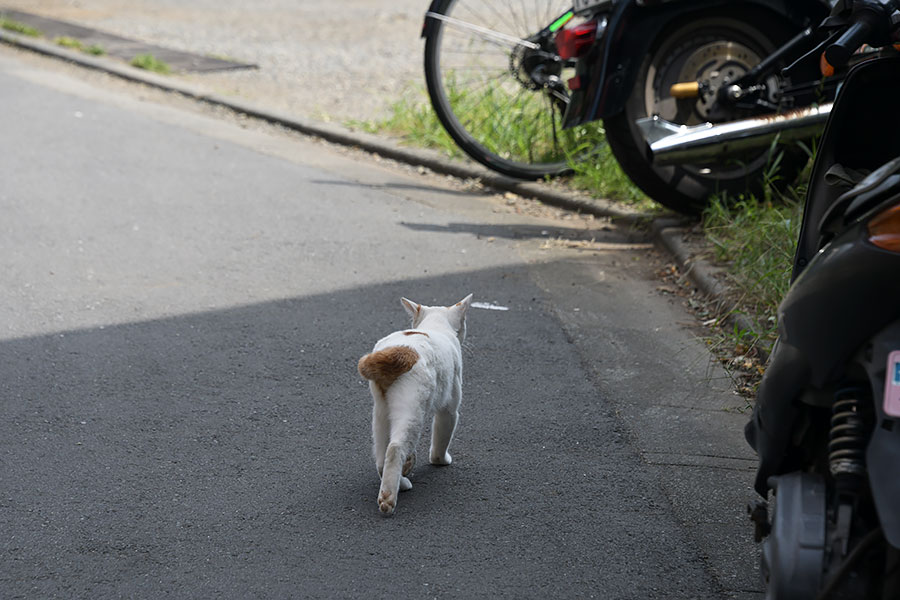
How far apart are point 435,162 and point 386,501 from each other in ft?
17.4

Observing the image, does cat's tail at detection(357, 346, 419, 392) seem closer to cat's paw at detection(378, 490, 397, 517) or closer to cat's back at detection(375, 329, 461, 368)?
cat's back at detection(375, 329, 461, 368)

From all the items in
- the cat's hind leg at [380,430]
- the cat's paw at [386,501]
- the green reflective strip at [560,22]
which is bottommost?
the cat's paw at [386,501]

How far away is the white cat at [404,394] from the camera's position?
329cm

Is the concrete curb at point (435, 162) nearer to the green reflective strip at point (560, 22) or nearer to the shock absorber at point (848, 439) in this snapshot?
the green reflective strip at point (560, 22)

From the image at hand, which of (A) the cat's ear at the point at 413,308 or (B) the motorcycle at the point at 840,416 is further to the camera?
(A) the cat's ear at the point at 413,308

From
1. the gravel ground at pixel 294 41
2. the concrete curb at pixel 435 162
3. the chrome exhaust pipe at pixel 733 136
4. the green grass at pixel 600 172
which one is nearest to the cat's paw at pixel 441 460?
the concrete curb at pixel 435 162

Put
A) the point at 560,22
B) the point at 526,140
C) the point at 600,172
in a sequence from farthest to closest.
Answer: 1. the point at 526,140
2. the point at 600,172
3. the point at 560,22

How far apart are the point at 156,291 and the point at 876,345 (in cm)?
409

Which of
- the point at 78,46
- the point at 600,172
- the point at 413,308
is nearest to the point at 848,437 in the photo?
the point at 413,308

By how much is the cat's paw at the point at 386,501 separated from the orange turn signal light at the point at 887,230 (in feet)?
5.56

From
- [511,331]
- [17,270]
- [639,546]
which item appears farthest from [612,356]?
[17,270]

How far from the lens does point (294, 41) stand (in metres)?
13.8

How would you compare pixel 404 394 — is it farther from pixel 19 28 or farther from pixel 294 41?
pixel 19 28

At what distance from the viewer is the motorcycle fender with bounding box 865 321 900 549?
84.0 inches
